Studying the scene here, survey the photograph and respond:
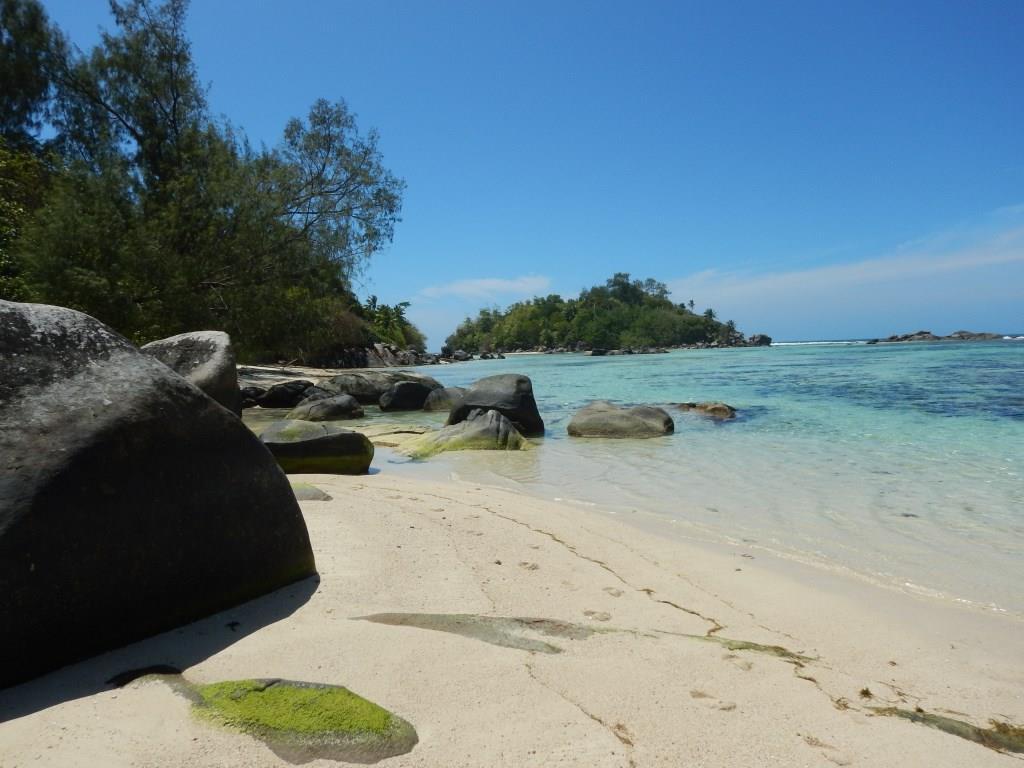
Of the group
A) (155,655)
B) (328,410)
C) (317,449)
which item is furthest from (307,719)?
(328,410)

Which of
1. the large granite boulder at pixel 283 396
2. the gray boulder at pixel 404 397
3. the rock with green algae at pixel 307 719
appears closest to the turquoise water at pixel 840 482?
the rock with green algae at pixel 307 719

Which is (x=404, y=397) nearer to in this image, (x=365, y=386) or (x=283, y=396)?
(x=365, y=386)

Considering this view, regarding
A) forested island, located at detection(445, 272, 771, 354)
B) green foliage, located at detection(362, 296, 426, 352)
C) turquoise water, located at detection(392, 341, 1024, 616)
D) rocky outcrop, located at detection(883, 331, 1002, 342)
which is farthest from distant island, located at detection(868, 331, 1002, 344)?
turquoise water, located at detection(392, 341, 1024, 616)

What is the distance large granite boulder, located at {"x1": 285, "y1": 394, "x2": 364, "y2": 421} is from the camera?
15.3 metres

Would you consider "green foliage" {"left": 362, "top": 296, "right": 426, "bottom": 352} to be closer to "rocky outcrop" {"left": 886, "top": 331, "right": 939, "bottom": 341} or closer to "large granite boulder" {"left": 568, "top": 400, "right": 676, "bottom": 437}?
"large granite boulder" {"left": 568, "top": 400, "right": 676, "bottom": 437}

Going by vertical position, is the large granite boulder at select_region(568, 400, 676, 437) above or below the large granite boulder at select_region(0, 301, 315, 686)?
below

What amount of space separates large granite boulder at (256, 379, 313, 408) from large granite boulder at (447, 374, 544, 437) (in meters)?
7.65

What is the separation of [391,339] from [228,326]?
3739 cm

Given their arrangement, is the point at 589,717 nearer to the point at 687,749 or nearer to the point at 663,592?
the point at 687,749

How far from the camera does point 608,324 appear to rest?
10462cm

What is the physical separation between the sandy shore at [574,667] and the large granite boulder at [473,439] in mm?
6073

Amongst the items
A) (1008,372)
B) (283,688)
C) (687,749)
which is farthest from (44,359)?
(1008,372)

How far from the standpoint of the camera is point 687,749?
2.01 meters

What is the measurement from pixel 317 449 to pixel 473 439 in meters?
3.21
